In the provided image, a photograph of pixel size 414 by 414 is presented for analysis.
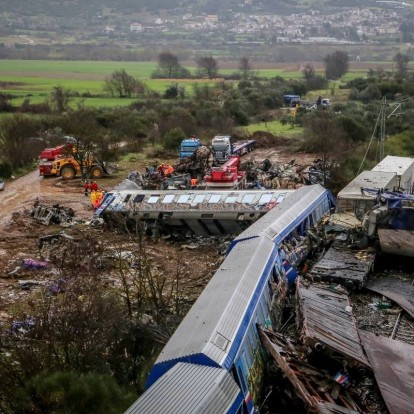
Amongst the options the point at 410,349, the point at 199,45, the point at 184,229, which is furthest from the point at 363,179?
the point at 199,45

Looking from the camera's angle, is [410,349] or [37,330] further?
[410,349]

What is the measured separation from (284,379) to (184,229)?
13.8 metres

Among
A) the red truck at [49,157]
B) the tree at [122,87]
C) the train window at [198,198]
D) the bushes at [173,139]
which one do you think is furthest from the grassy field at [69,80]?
the train window at [198,198]

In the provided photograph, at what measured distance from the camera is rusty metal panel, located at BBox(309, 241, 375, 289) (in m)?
17.2

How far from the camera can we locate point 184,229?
80.6 feet

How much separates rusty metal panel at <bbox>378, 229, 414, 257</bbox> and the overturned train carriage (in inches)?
213

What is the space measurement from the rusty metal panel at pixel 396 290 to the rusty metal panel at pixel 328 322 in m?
2.24

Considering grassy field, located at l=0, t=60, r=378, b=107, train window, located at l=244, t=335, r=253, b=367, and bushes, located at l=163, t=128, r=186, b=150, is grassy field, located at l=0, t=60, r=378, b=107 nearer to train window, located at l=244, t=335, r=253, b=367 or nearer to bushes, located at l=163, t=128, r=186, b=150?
bushes, located at l=163, t=128, r=186, b=150

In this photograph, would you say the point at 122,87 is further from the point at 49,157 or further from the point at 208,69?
the point at 49,157

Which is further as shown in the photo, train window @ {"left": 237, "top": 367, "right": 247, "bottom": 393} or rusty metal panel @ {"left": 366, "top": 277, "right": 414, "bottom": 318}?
rusty metal panel @ {"left": 366, "top": 277, "right": 414, "bottom": 318}

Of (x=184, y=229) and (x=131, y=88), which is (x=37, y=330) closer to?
(x=184, y=229)

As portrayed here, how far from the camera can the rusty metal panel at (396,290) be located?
16.7 meters

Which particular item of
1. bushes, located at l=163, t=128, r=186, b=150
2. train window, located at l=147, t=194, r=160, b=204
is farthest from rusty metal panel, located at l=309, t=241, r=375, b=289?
bushes, located at l=163, t=128, r=186, b=150

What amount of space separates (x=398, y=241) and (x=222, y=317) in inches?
377
